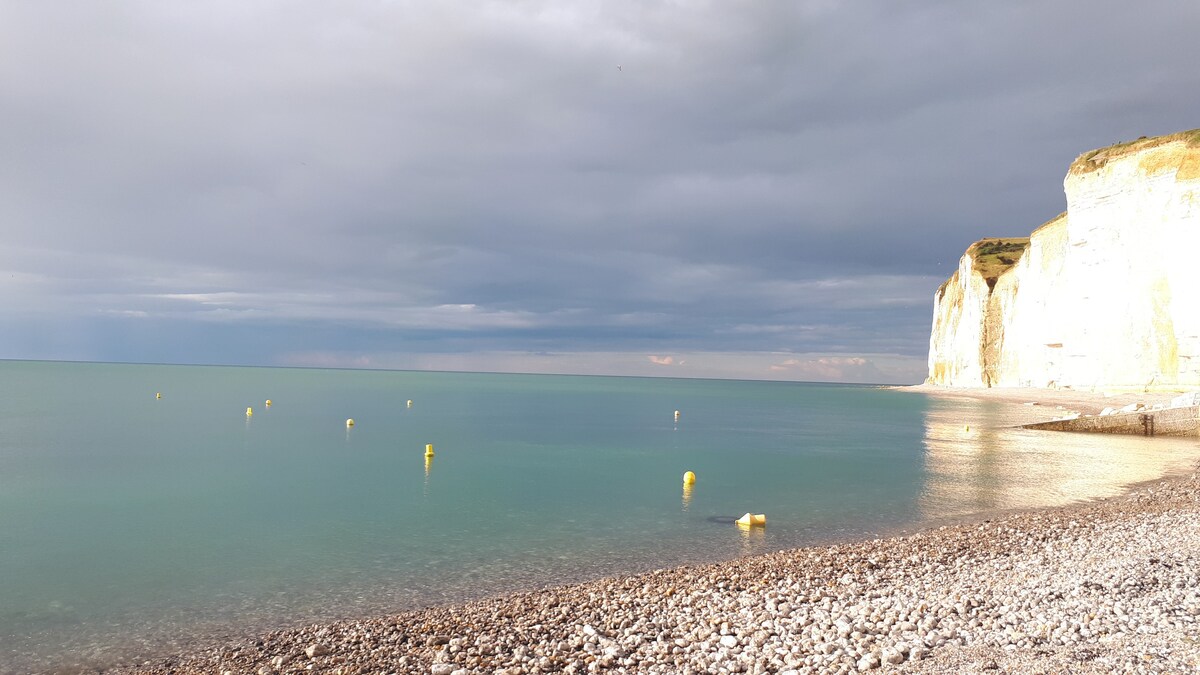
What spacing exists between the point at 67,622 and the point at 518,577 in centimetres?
682

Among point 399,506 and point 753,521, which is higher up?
point 753,521

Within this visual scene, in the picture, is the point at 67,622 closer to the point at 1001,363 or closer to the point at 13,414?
the point at 13,414

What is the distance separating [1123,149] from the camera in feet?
188

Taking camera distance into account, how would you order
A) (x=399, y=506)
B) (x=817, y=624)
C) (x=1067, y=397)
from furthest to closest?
(x=1067, y=397), (x=399, y=506), (x=817, y=624)

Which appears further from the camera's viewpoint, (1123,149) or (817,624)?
(1123,149)

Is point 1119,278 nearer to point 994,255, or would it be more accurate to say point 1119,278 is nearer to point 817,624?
point 994,255

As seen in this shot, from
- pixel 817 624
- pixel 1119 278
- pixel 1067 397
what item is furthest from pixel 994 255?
pixel 817 624

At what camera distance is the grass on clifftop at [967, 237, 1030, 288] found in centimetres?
9550

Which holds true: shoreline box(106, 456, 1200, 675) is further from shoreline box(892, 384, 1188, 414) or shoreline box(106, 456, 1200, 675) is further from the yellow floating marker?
shoreline box(892, 384, 1188, 414)

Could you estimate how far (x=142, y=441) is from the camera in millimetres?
35938

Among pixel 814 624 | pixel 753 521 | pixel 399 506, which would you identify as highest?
pixel 814 624

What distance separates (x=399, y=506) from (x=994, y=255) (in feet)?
344

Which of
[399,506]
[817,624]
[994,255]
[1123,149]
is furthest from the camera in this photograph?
[994,255]

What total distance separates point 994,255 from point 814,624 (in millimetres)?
109586
